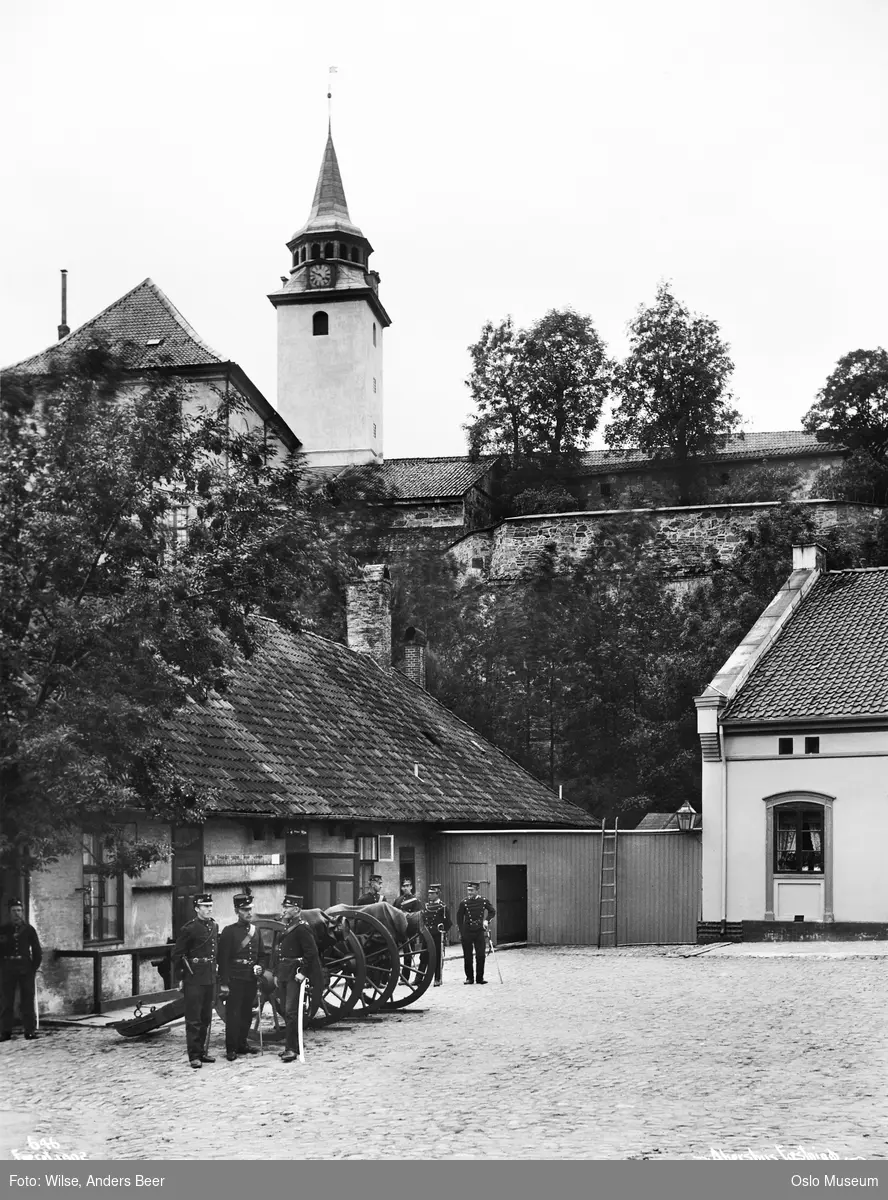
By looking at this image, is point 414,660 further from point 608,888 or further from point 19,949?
point 19,949

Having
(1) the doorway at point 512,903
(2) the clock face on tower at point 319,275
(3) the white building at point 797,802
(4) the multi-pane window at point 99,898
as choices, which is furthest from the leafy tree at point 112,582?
(2) the clock face on tower at point 319,275

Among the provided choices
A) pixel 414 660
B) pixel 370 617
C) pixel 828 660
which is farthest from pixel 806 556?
pixel 414 660

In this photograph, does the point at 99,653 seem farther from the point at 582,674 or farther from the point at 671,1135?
the point at 582,674

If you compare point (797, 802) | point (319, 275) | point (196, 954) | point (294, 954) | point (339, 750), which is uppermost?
point (319, 275)

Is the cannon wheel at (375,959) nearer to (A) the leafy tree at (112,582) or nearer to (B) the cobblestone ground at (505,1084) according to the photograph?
(B) the cobblestone ground at (505,1084)

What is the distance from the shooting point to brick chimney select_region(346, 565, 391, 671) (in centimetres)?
3572

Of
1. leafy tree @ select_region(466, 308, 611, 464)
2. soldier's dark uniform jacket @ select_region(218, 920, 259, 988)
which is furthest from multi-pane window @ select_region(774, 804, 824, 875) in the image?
leafy tree @ select_region(466, 308, 611, 464)

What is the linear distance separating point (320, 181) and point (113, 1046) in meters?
69.9

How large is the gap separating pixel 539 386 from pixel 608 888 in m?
40.7

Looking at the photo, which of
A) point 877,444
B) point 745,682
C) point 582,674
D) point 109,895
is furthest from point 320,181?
point 109,895

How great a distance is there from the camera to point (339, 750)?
27094 millimetres

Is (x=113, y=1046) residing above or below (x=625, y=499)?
below

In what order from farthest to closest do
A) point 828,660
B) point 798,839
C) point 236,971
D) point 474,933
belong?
1. point 828,660
2. point 798,839
3. point 474,933
4. point 236,971
